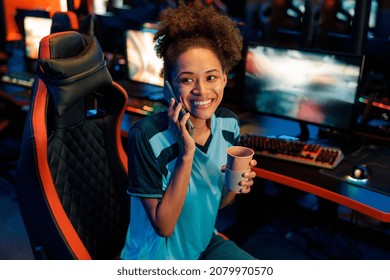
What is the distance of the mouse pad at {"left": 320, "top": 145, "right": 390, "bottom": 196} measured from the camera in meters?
1.86

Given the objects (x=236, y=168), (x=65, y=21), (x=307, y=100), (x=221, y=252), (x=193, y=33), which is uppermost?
(x=193, y=33)

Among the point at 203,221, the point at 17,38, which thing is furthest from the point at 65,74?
the point at 17,38

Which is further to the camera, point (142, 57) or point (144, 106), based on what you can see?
point (142, 57)

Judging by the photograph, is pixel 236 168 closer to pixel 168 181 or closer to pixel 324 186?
pixel 168 181

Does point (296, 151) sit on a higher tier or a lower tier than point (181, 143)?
lower

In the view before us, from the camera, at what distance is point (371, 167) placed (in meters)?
2.04

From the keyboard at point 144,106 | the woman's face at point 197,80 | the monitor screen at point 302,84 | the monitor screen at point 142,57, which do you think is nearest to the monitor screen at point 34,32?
the monitor screen at point 142,57

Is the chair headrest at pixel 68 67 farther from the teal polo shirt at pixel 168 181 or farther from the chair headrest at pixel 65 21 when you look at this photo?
the chair headrest at pixel 65 21

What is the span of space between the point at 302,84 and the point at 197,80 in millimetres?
1117

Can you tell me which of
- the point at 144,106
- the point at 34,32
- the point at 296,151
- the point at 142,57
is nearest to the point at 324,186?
the point at 296,151

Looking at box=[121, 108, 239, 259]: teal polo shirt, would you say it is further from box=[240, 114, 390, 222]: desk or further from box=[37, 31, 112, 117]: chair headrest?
box=[240, 114, 390, 222]: desk

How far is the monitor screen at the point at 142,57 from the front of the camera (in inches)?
117

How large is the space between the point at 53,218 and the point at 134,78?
188 cm

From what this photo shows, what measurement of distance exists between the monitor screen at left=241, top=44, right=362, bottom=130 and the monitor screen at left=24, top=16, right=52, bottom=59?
1.85 meters
